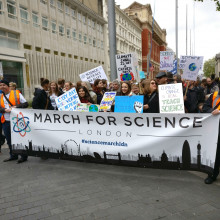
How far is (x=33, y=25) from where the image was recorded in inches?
963

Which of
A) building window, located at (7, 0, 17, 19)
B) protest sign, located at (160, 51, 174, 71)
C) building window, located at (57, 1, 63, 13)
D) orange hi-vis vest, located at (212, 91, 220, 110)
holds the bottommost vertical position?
orange hi-vis vest, located at (212, 91, 220, 110)

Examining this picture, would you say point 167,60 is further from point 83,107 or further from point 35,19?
point 35,19

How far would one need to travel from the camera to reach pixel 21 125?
5.01 m

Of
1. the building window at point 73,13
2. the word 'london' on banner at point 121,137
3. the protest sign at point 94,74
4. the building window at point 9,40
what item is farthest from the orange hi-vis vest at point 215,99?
the building window at point 73,13

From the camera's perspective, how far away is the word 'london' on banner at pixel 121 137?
3.76 meters

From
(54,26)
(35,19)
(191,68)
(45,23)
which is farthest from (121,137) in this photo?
(54,26)

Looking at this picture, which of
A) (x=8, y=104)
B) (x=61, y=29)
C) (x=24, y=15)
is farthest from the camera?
(x=61, y=29)

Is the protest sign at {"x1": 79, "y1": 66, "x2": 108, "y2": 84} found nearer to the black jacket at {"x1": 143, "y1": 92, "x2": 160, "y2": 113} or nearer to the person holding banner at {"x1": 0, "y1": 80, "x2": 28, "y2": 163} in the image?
the person holding banner at {"x1": 0, "y1": 80, "x2": 28, "y2": 163}

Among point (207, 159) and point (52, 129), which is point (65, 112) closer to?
point (52, 129)

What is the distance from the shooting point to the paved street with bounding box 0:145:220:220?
3000 millimetres

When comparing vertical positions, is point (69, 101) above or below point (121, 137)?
above

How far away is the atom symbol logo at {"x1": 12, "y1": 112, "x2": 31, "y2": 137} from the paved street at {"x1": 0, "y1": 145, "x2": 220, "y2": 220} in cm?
83

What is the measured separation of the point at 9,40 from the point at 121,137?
21095mm

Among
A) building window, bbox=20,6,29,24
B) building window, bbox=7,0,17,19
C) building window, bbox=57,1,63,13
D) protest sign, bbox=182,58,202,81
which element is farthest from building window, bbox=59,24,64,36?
protest sign, bbox=182,58,202,81
